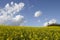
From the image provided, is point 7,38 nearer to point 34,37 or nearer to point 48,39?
point 34,37

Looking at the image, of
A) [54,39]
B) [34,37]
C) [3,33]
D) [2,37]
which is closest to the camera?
[2,37]

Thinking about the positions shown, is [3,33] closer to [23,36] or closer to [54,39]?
[23,36]

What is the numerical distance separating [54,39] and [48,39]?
0.50m

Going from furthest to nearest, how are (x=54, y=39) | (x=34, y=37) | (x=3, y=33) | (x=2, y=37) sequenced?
(x=54, y=39) < (x=34, y=37) < (x=3, y=33) < (x=2, y=37)

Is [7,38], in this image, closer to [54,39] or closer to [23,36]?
[23,36]

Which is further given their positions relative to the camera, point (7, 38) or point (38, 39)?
point (38, 39)

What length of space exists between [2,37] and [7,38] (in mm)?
219

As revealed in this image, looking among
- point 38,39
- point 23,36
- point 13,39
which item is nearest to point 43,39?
point 38,39

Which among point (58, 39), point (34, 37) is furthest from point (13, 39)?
point (58, 39)

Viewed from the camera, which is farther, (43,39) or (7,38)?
(43,39)

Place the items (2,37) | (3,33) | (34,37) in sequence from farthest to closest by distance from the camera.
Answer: (34,37) → (3,33) → (2,37)

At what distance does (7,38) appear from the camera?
8320 mm

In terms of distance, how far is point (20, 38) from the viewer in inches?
350

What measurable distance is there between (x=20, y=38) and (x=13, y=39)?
18.9 inches
